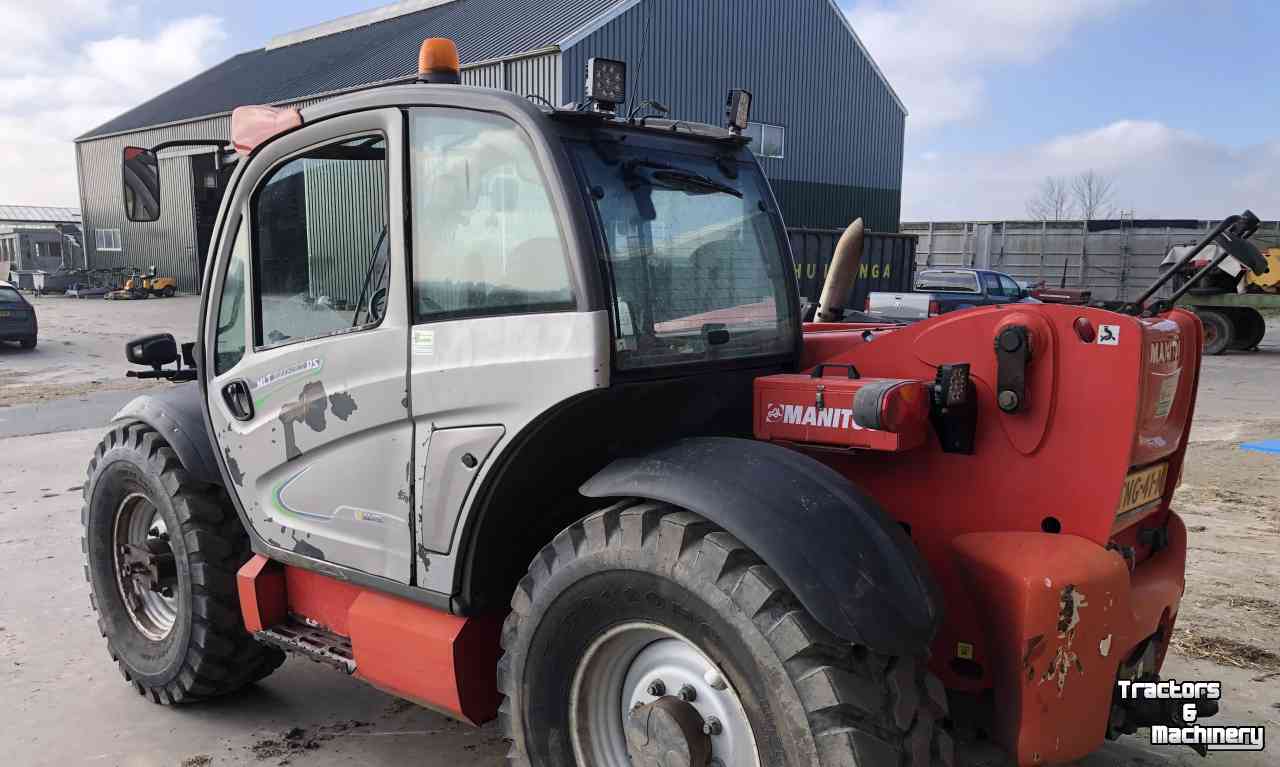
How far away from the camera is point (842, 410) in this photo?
2.70 metres

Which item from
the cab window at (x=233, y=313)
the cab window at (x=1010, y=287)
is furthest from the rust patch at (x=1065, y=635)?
the cab window at (x=1010, y=287)

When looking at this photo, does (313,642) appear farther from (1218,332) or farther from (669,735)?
(1218,332)

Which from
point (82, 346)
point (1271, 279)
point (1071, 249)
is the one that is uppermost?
point (1071, 249)

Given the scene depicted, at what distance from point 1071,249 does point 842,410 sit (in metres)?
28.2

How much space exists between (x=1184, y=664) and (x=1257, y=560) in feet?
6.56

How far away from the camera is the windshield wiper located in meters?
2.86

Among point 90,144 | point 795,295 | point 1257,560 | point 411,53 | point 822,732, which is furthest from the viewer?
point 90,144

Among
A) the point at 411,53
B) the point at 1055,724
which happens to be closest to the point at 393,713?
the point at 1055,724

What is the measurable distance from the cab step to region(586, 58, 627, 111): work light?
6.48ft

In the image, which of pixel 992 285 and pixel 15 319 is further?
pixel 992 285

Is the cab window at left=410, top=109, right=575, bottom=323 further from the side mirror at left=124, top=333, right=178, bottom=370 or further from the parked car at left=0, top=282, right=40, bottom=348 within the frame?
the parked car at left=0, top=282, right=40, bottom=348

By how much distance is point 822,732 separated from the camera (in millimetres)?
2143

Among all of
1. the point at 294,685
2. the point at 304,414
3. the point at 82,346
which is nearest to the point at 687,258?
the point at 304,414

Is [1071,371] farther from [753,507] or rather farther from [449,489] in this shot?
[449,489]
